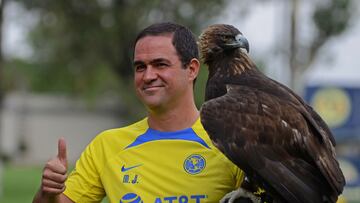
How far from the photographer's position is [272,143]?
14.0ft

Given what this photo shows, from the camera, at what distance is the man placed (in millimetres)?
4539

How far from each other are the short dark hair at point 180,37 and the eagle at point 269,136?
103 millimetres

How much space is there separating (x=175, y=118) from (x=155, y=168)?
0.27m

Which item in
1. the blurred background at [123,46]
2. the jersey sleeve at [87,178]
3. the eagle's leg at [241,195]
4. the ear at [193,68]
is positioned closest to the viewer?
the eagle's leg at [241,195]

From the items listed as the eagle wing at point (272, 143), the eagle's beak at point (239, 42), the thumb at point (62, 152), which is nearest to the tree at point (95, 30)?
the eagle's beak at point (239, 42)

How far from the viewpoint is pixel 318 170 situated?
416 cm

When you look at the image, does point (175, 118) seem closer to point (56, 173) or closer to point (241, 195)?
point (241, 195)

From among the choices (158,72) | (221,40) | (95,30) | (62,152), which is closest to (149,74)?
(158,72)

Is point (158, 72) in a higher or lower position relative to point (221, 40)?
lower

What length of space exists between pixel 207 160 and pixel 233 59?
0.52 meters

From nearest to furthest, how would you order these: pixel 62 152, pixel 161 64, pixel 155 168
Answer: pixel 62 152
pixel 161 64
pixel 155 168

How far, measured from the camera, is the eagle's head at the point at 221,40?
4566 millimetres

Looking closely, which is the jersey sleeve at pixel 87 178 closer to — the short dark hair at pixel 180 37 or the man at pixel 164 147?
the man at pixel 164 147

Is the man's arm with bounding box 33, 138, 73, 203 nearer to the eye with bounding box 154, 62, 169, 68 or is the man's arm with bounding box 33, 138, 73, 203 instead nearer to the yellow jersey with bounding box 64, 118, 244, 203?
the yellow jersey with bounding box 64, 118, 244, 203
